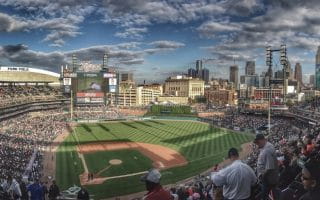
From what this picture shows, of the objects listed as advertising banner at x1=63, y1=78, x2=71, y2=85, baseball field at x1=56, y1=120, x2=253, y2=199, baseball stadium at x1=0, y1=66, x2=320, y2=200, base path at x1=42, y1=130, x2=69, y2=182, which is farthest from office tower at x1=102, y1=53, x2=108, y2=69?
base path at x1=42, y1=130, x2=69, y2=182

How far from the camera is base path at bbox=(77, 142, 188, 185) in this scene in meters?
36.5

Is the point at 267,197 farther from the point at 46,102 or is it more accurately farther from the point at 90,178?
the point at 46,102

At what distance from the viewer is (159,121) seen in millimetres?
81250

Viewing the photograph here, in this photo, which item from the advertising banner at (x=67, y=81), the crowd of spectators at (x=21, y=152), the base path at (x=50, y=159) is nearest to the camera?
the crowd of spectators at (x=21, y=152)

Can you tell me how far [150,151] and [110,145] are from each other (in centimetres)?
641

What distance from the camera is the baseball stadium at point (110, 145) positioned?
54.3ft

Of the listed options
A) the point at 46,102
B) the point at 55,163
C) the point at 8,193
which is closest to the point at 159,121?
the point at 46,102

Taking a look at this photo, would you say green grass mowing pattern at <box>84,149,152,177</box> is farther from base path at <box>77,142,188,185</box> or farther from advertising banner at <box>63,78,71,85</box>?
advertising banner at <box>63,78,71,85</box>

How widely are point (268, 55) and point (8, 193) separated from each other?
154 feet

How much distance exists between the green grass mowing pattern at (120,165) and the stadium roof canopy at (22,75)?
5519 cm

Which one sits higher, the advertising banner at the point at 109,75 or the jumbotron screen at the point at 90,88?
the advertising banner at the point at 109,75

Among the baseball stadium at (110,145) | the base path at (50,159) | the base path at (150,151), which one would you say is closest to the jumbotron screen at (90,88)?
the baseball stadium at (110,145)

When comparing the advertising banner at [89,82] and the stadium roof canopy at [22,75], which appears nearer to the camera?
the advertising banner at [89,82]

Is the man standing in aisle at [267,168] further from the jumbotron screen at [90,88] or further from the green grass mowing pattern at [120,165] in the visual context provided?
the jumbotron screen at [90,88]
